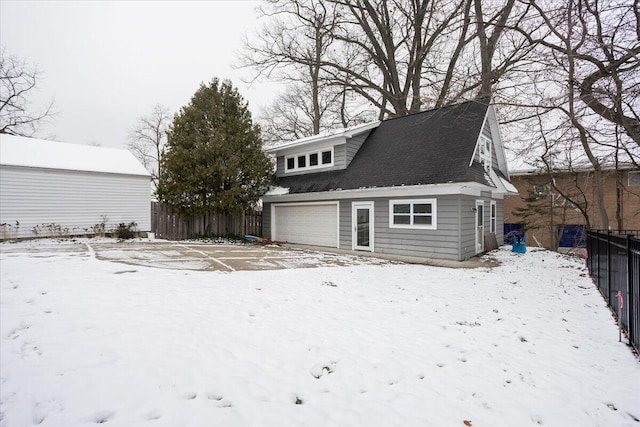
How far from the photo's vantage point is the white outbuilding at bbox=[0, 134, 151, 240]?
1489 cm

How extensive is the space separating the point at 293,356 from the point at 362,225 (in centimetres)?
1019

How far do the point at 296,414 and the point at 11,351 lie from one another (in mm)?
3193

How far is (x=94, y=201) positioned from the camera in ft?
55.3

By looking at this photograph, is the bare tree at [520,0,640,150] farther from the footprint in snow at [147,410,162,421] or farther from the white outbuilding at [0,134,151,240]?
the white outbuilding at [0,134,151,240]

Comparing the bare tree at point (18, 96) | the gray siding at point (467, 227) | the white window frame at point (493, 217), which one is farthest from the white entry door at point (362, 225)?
the bare tree at point (18, 96)

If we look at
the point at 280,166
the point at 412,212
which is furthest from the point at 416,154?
the point at 280,166

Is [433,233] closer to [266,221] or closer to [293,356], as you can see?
[293,356]

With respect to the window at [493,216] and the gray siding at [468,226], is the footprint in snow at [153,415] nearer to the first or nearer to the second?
the gray siding at [468,226]

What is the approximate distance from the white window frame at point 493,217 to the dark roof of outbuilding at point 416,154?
363 centimetres

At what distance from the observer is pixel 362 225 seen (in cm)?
1365

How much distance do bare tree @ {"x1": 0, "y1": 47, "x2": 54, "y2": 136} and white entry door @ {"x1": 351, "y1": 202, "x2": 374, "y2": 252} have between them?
24.8m

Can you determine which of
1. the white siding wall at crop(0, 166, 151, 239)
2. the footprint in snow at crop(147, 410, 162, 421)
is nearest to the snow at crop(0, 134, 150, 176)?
the white siding wall at crop(0, 166, 151, 239)

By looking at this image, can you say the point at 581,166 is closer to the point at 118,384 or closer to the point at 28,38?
the point at 118,384

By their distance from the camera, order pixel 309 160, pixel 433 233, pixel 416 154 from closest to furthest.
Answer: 1. pixel 433 233
2. pixel 416 154
3. pixel 309 160
